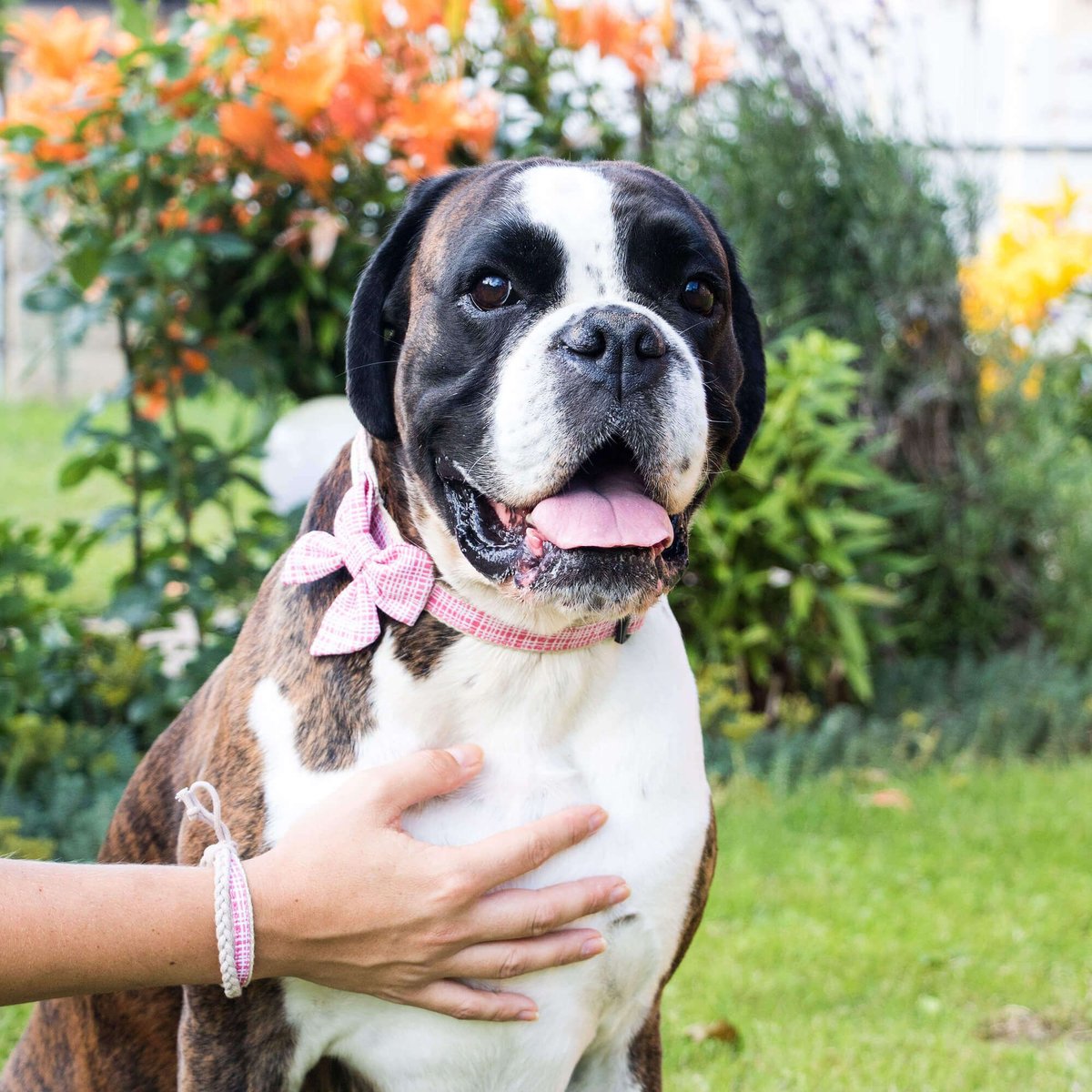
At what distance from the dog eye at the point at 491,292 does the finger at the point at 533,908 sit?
2.52ft

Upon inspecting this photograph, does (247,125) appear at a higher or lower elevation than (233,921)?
higher

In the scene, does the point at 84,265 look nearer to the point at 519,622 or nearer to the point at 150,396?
the point at 150,396

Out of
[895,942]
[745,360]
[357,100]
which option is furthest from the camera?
[357,100]

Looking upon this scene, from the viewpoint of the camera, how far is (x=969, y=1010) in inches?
122

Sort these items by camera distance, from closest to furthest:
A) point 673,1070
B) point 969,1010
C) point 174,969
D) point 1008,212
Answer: point 174,969 < point 673,1070 < point 969,1010 < point 1008,212

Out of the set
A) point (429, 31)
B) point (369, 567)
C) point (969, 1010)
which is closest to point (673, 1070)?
point (969, 1010)

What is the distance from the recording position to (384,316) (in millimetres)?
1986

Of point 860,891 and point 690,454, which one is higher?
point 690,454

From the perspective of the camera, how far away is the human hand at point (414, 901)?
1630mm

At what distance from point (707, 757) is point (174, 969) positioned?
293 centimetres

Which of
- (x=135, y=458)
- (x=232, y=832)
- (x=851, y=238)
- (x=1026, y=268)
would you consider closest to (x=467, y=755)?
(x=232, y=832)

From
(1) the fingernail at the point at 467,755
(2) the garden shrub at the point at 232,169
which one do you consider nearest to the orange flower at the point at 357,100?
(2) the garden shrub at the point at 232,169

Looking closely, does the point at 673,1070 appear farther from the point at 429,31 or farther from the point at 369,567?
the point at 429,31

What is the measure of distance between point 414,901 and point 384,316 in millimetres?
833
